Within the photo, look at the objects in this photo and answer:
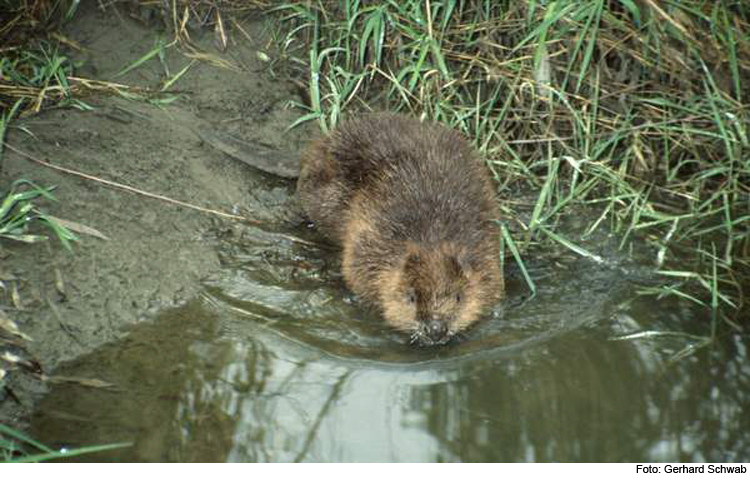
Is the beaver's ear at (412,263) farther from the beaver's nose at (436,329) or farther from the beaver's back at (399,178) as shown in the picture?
the beaver's nose at (436,329)

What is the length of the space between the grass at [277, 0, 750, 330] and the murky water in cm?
82

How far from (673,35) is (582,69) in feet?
1.82

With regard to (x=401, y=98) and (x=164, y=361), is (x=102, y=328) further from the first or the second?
(x=401, y=98)

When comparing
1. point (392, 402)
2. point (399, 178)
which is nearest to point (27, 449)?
point (392, 402)

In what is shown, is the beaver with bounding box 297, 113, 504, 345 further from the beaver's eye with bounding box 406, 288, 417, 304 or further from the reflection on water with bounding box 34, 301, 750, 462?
the reflection on water with bounding box 34, 301, 750, 462

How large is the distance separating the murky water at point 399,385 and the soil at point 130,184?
141 millimetres

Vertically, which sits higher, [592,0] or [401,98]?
[592,0]

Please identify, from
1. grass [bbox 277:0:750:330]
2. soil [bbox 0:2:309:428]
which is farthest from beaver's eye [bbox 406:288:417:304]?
grass [bbox 277:0:750:330]

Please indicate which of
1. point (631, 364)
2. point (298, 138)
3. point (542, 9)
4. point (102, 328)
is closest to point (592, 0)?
point (542, 9)

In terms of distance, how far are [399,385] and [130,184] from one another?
1.66 meters

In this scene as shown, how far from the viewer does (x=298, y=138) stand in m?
4.82

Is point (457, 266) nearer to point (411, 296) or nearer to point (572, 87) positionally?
point (411, 296)

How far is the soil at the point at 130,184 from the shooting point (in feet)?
11.0

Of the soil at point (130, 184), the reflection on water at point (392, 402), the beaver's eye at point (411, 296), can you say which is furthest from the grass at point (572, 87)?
the reflection on water at point (392, 402)
